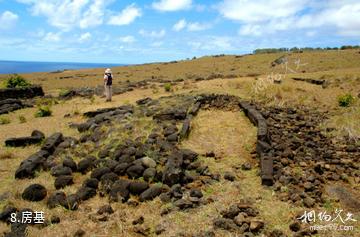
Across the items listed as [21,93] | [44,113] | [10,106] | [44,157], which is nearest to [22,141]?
[44,157]

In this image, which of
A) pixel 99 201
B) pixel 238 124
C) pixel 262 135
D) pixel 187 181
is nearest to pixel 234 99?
pixel 238 124

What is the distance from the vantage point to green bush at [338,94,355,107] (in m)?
19.2

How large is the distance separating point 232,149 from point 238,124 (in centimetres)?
309

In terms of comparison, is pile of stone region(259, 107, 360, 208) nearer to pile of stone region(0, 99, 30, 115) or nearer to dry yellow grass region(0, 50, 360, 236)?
dry yellow grass region(0, 50, 360, 236)

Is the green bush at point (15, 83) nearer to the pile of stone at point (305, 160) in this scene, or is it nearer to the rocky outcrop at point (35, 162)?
the rocky outcrop at point (35, 162)

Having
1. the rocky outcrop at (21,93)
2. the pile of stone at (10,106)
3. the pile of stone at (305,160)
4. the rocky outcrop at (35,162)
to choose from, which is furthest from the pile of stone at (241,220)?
the rocky outcrop at (21,93)

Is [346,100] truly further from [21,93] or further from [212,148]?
[21,93]

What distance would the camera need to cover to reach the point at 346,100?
19250 millimetres

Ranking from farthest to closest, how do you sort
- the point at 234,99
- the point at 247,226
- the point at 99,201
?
1. the point at 234,99
2. the point at 99,201
3. the point at 247,226

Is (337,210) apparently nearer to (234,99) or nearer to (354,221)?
(354,221)

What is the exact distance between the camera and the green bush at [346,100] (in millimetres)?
19188

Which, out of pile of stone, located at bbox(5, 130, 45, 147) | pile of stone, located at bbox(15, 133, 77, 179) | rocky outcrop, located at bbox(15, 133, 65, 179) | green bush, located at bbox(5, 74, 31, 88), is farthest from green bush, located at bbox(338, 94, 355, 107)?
green bush, located at bbox(5, 74, 31, 88)

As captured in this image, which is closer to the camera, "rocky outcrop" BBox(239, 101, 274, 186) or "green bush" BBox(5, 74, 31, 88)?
"rocky outcrop" BBox(239, 101, 274, 186)

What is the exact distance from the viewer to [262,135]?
1266cm
